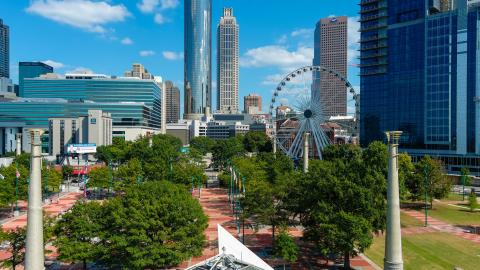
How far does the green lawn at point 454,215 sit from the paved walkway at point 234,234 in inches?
955

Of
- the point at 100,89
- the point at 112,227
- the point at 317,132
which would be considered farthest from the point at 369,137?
the point at 100,89

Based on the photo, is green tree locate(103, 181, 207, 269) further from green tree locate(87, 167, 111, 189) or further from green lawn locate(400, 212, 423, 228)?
green tree locate(87, 167, 111, 189)

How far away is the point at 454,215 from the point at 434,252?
23.1 metres

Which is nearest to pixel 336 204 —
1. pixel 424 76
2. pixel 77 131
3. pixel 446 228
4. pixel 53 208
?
pixel 446 228

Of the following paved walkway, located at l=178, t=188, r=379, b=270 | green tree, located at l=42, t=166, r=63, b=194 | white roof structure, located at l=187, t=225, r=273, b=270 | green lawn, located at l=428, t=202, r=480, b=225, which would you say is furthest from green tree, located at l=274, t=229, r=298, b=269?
green tree, located at l=42, t=166, r=63, b=194

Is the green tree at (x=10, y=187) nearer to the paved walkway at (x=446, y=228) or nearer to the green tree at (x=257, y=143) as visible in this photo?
the paved walkway at (x=446, y=228)

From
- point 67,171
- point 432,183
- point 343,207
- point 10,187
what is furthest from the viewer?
point 67,171

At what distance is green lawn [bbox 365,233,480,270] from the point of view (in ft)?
128

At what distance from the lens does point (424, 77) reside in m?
107

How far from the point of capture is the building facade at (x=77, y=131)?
141375 millimetres

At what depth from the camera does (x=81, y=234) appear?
34.0 m

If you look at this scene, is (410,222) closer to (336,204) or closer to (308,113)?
(336,204)

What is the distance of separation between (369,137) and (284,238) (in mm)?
93982

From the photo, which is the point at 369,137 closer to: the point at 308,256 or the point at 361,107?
the point at 361,107
